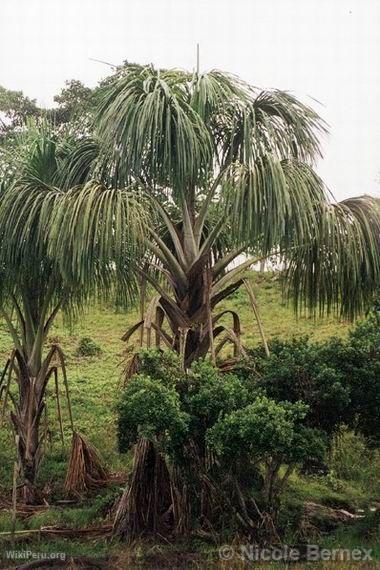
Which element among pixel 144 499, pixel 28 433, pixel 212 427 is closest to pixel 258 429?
pixel 212 427

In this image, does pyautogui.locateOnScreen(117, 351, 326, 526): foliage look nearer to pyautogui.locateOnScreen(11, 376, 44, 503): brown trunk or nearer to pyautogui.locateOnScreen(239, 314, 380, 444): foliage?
pyautogui.locateOnScreen(239, 314, 380, 444): foliage

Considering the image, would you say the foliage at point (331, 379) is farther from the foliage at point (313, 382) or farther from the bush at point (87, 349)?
the bush at point (87, 349)

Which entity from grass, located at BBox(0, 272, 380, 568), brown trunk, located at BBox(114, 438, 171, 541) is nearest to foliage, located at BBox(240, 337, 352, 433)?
brown trunk, located at BBox(114, 438, 171, 541)

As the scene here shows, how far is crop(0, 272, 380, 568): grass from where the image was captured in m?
7.79

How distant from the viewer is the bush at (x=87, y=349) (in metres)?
16.8

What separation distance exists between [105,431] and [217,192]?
6.08 metres

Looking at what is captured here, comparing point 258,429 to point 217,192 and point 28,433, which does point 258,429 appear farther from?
point 28,433

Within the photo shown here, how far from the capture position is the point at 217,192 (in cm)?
721

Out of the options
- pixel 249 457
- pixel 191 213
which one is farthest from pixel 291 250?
pixel 249 457

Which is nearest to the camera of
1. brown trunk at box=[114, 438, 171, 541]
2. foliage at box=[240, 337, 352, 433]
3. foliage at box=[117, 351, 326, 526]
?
foliage at box=[117, 351, 326, 526]

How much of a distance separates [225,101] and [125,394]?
3.15 m

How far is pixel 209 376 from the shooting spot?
6.12 meters

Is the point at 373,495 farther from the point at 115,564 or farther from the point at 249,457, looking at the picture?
the point at 115,564

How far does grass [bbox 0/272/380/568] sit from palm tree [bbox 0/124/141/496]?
3.26ft
